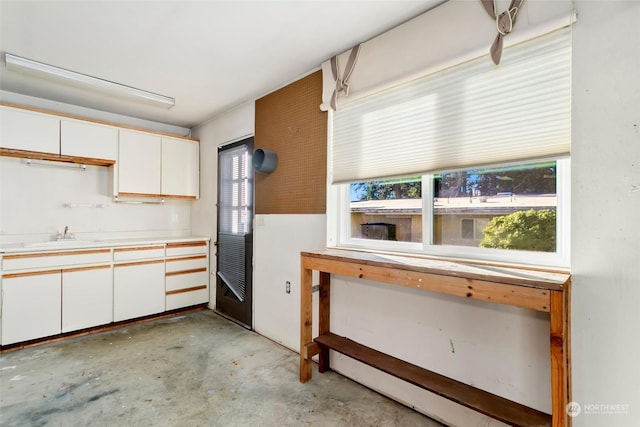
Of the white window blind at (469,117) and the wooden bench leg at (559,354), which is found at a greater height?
the white window blind at (469,117)

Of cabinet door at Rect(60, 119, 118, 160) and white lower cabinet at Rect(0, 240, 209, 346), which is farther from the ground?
cabinet door at Rect(60, 119, 118, 160)

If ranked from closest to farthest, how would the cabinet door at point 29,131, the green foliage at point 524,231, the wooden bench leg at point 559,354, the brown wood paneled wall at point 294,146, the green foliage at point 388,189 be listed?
the wooden bench leg at point 559,354 → the green foliage at point 524,231 → the green foliage at point 388,189 → the brown wood paneled wall at point 294,146 → the cabinet door at point 29,131

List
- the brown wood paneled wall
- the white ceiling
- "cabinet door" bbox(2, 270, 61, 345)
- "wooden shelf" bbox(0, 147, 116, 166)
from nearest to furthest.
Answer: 1. the white ceiling
2. the brown wood paneled wall
3. "cabinet door" bbox(2, 270, 61, 345)
4. "wooden shelf" bbox(0, 147, 116, 166)

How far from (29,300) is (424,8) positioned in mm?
4276

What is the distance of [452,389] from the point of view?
1.73 m

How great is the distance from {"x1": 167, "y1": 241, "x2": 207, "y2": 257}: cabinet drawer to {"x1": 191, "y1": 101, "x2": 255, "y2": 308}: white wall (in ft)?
0.44

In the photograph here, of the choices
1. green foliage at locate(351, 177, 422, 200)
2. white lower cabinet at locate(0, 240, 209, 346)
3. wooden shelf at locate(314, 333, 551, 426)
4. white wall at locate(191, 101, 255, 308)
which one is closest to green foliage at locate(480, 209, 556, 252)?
green foliage at locate(351, 177, 422, 200)

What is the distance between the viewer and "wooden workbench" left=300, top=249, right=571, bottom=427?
1.29 metres

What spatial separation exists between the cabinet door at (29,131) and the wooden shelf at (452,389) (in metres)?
3.56

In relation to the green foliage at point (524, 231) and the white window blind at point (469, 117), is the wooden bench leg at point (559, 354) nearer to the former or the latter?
the green foliage at point (524, 231)

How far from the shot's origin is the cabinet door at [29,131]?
3.08 meters

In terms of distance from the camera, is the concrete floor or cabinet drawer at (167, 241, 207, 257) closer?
the concrete floor

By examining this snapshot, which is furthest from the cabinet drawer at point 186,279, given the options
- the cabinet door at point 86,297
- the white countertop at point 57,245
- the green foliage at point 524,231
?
the green foliage at point 524,231

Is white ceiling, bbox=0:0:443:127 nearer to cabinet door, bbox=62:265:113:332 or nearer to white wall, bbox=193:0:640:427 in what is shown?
white wall, bbox=193:0:640:427
